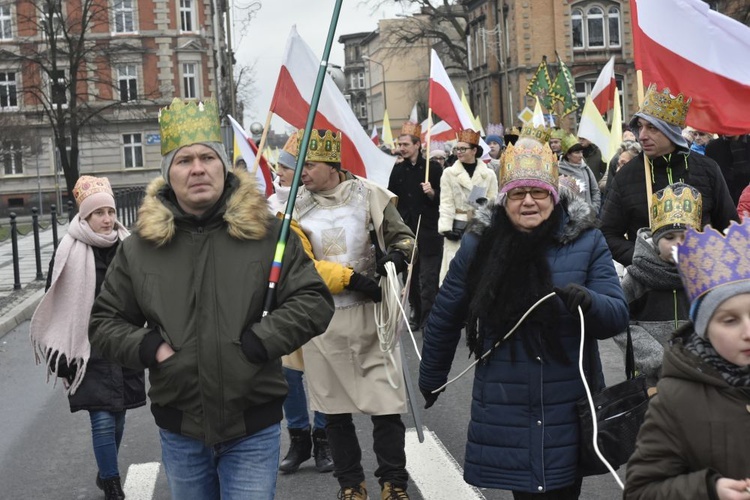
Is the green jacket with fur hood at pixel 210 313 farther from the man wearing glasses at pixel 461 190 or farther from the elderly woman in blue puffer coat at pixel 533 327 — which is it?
the man wearing glasses at pixel 461 190

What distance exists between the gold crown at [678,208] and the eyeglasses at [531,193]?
1145mm

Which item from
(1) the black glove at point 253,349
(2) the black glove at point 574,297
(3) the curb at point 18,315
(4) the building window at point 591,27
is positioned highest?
(4) the building window at point 591,27

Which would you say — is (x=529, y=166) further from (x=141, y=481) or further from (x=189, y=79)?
(x=189, y=79)

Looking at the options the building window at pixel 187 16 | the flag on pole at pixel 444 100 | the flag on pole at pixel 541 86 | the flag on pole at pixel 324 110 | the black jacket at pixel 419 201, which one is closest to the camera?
the flag on pole at pixel 324 110

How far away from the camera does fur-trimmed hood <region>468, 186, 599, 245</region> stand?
4.49 meters

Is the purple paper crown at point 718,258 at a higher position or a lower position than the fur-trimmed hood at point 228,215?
lower

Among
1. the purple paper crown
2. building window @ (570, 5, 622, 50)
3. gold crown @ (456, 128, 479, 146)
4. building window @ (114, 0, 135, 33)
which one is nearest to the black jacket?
gold crown @ (456, 128, 479, 146)

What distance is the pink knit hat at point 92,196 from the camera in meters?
6.29

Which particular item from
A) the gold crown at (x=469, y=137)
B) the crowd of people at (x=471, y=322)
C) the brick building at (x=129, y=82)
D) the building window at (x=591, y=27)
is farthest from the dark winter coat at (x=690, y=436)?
the building window at (x=591, y=27)

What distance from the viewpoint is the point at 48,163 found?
62938 mm

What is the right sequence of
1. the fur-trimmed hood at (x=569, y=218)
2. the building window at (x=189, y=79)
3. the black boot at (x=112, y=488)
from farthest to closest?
the building window at (x=189, y=79)
the black boot at (x=112, y=488)
the fur-trimmed hood at (x=569, y=218)

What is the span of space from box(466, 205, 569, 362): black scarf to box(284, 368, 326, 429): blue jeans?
2.74m

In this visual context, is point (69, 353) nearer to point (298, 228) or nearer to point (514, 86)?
point (298, 228)

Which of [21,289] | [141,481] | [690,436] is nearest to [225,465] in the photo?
[690,436]
